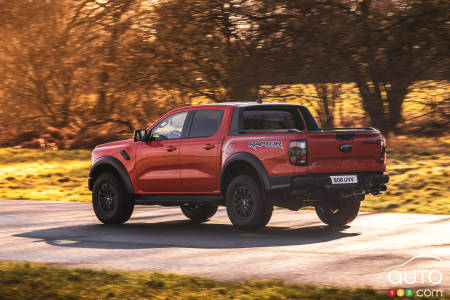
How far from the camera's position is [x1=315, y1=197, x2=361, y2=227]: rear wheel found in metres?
11.8

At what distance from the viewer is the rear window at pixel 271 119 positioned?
1156 centimetres

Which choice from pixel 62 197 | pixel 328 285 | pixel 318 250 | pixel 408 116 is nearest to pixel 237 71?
pixel 408 116

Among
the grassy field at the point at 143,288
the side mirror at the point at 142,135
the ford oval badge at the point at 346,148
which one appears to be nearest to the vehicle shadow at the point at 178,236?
the ford oval badge at the point at 346,148

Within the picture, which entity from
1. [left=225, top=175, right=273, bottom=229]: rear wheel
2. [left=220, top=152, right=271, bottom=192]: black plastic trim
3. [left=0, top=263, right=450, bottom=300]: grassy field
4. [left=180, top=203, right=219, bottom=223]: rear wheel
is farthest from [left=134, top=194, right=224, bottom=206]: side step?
[left=0, top=263, right=450, bottom=300]: grassy field

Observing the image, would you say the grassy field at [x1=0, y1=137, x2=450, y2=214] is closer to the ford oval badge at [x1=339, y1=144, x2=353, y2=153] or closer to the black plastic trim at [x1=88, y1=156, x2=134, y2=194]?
the ford oval badge at [x1=339, y1=144, x2=353, y2=153]

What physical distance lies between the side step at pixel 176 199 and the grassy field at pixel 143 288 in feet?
12.1

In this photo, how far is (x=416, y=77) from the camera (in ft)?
66.9

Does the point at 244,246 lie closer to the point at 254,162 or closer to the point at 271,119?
the point at 254,162

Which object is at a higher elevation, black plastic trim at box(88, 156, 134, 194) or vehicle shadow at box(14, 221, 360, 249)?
black plastic trim at box(88, 156, 134, 194)

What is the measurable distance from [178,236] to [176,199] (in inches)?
36.7

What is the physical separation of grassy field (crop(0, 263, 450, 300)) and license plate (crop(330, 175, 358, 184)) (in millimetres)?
3467

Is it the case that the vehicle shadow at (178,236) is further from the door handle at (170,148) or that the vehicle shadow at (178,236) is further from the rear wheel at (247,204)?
the door handle at (170,148)

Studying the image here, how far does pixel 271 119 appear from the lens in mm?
11883

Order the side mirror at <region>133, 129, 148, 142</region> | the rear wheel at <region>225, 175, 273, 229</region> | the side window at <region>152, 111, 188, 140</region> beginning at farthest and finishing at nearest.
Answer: the side mirror at <region>133, 129, 148, 142</region> < the side window at <region>152, 111, 188, 140</region> < the rear wheel at <region>225, 175, 273, 229</region>
